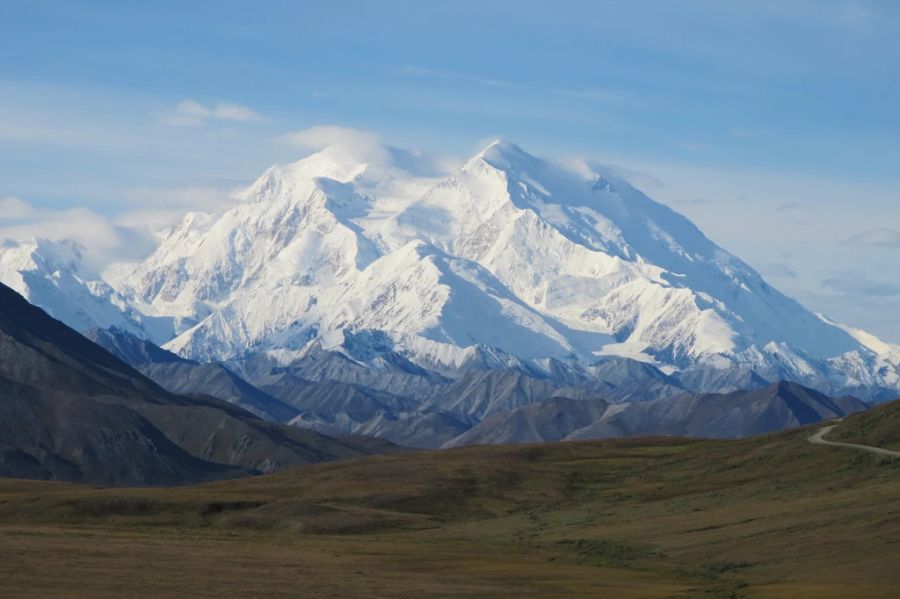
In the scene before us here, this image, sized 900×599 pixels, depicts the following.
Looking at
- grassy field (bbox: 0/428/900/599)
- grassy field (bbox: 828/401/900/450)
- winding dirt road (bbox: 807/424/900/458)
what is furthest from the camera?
grassy field (bbox: 828/401/900/450)

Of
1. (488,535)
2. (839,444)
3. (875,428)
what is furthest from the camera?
(875,428)

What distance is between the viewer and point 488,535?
149m

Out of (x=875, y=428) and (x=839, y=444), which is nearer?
(x=839, y=444)

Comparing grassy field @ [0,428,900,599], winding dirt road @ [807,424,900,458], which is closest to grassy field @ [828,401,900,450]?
winding dirt road @ [807,424,900,458]

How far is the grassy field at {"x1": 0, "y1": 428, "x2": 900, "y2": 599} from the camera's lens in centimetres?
9919

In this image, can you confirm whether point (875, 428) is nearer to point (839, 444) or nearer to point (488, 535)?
point (839, 444)

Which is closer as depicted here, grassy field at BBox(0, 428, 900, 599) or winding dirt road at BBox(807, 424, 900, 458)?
grassy field at BBox(0, 428, 900, 599)

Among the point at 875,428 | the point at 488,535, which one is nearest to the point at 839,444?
the point at 875,428

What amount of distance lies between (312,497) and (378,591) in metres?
86.0

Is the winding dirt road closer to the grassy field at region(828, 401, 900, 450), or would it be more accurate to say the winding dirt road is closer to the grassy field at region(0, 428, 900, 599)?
the grassy field at region(828, 401, 900, 450)

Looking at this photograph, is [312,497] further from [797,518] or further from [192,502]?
[797,518]

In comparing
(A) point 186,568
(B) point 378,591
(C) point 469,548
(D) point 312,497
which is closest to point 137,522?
(D) point 312,497

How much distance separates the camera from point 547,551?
429 ft

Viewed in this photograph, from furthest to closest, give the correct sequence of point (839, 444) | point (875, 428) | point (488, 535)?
point (875, 428) → point (839, 444) → point (488, 535)
